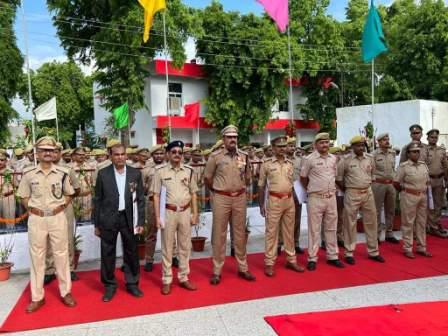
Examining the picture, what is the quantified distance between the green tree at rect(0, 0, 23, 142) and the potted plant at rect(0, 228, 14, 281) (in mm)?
17054

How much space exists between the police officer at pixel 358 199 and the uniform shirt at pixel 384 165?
0.95 meters

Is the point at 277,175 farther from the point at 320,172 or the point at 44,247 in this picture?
the point at 44,247

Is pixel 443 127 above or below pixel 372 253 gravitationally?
above

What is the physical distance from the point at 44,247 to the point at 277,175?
9.48 feet

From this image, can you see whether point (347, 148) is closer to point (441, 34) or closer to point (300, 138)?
point (441, 34)

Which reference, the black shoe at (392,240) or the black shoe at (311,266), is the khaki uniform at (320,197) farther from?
the black shoe at (392,240)

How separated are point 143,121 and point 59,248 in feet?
67.7

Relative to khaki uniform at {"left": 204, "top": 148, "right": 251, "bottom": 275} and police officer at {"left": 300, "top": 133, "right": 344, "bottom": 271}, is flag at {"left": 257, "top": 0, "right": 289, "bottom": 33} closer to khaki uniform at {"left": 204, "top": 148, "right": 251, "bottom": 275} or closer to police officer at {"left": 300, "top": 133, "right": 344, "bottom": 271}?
police officer at {"left": 300, "top": 133, "right": 344, "bottom": 271}

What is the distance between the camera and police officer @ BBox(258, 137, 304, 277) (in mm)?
5777

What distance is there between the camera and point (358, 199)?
6.27m

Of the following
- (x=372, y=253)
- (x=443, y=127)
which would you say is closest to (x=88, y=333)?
(x=372, y=253)

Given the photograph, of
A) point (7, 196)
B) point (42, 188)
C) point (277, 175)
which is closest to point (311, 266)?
point (277, 175)

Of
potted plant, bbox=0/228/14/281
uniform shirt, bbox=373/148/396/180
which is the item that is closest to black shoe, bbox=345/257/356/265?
uniform shirt, bbox=373/148/396/180

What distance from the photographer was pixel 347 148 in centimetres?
914
